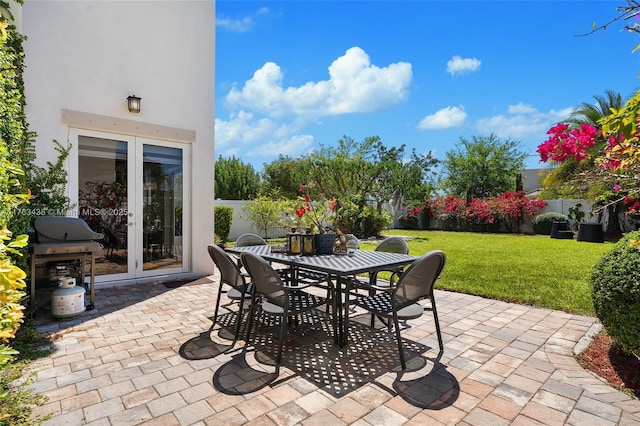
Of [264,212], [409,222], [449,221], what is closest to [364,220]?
[264,212]

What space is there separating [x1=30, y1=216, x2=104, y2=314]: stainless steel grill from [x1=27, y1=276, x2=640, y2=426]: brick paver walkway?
718 millimetres

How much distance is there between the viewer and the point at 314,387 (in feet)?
8.40

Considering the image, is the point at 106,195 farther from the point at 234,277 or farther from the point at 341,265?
the point at 341,265

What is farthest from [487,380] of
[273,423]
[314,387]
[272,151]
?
[272,151]

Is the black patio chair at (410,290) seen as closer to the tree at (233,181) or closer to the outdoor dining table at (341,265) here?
the outdoor dining table at (341,265)

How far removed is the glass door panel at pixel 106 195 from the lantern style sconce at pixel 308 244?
148 inches

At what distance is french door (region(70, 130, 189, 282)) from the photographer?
5.54m

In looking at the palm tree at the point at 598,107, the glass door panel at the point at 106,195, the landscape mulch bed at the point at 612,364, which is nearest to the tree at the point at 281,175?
the palm tree at the point at 598,107

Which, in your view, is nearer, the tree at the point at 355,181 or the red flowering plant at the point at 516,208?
the tree at the point at 355,181

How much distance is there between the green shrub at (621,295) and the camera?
8.46 feet

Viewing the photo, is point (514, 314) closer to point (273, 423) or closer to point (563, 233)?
point (273, 423)

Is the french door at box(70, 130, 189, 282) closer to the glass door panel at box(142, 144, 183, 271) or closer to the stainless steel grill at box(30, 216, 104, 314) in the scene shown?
the glass door panel at box(142, 144, 183, 271)

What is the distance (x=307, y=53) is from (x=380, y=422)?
10085 mm

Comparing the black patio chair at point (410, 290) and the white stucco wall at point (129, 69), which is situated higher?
the white stucco wall at point (129, 69)
